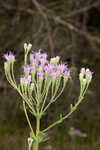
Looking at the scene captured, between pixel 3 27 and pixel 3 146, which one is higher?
pixel 3 27

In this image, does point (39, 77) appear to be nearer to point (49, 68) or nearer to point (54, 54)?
point (49, 68)

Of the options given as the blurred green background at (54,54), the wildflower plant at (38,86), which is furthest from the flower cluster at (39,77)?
the blurred green background at (54,54)

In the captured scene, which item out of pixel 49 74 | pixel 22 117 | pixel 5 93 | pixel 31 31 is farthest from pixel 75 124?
pixel 49 74

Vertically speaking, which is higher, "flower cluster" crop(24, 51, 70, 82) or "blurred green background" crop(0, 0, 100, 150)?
"blurred green background" crop(0, 0, 100, 150)

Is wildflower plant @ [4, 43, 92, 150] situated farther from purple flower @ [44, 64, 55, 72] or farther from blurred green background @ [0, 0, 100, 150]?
blurred green background @ [0, 0, 100, 150]

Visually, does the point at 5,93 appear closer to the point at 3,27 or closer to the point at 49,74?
the point at 3,27

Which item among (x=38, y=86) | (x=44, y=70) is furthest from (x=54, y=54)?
(x=38, y=86)

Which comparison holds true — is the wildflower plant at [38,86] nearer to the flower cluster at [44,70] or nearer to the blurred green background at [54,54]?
the flower cluster at [44,70]

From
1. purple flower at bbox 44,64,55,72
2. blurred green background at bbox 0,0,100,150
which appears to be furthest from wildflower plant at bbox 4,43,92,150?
blurred green background at bbox 0,0,100,150
